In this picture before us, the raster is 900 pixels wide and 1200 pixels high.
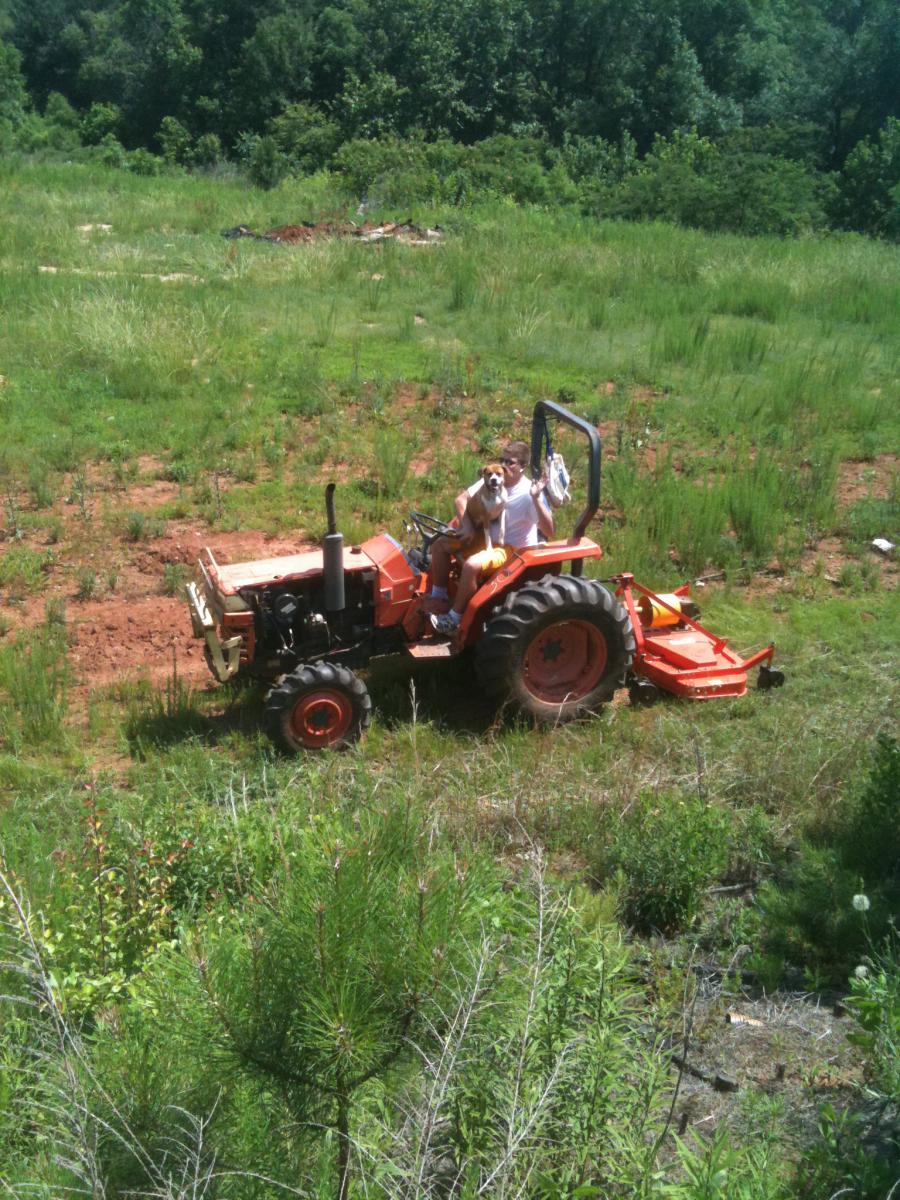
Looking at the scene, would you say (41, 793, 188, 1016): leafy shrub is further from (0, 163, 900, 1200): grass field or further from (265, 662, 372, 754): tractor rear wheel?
(265, 662, 372, 754): tractor rear wheel

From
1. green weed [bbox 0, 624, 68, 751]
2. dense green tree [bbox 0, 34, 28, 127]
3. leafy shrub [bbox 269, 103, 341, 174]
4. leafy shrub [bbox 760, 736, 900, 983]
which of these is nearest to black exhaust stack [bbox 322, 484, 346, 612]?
green weed [bbox 0, 624, 68, 751]

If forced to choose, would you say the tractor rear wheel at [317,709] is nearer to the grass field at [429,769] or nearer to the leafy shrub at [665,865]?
the grass field at [429,769]

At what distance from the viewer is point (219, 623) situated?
7.27 metres

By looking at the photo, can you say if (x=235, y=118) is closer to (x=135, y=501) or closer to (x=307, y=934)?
(x=135, y=501)

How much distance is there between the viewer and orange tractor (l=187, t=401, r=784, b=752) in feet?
23.2

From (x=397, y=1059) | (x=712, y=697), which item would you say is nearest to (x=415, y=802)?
(x=397, y=1059)

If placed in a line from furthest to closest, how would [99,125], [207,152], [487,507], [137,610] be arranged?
[99,125]
[207,152]
[137,610]
[487,507]

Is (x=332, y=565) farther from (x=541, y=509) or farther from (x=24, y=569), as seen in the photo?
(x=24, y=569)

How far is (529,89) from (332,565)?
37.9 meters

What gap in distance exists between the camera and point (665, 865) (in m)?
5.57

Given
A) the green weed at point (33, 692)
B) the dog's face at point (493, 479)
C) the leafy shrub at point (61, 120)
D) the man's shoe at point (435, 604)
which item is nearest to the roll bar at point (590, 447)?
the dog's face at point (493, 479)

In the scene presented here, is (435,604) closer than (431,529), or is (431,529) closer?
(435,604)

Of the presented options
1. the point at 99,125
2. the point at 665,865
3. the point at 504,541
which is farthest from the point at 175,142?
the point at 665,865

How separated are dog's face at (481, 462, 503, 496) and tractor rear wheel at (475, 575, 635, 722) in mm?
582
